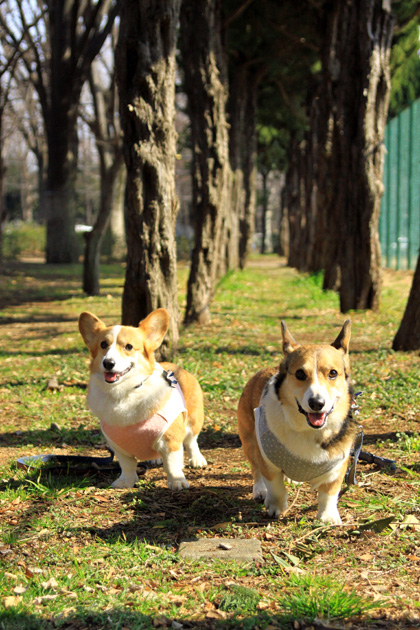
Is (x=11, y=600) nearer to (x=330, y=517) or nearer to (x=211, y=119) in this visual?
(x=330, y=517)

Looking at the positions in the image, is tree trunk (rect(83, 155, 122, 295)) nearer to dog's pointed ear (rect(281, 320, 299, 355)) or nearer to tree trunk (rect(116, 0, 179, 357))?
tree trunk (rect(116, 0, 179, 357))

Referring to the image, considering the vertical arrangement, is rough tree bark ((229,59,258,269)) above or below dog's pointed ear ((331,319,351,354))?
above

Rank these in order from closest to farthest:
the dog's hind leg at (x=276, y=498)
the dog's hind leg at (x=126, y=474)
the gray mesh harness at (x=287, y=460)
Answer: the gray mesh harness at (x=287, y=460)
the dog's hind leg at (x=276, y=498)
the dog's hind leg at (x=126, y=474)

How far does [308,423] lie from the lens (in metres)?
3.50

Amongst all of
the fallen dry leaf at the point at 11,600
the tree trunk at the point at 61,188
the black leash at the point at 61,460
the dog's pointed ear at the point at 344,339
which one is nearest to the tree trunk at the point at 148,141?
the black leash at the point at 61,460

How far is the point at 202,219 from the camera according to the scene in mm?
11617

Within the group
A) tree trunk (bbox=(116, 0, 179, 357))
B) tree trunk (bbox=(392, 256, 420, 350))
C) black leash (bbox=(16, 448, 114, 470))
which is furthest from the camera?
tree trunk (bbox=(392, 256, 420, 350))

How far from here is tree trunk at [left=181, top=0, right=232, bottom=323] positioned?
11492 mm

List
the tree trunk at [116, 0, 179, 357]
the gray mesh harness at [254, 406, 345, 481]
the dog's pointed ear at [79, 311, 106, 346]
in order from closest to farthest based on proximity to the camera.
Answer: the gray mesh harness at [254, 406, 345, 481], the dog's pointed ear at [79, 311, 106, 346], the tree trunk at [116, 0, 179, 357]

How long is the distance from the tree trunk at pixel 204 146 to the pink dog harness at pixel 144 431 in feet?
23.3

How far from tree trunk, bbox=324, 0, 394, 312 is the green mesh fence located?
8.29 m

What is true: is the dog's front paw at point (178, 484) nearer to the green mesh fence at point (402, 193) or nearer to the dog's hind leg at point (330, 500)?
the dog's hind leg at point (330, 500)

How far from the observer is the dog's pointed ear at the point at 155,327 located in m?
4.37

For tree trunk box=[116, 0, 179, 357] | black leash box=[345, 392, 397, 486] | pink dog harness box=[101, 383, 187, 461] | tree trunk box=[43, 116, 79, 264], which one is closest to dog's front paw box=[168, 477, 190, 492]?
pink dog harness box=[101, 383, 187, 461]
